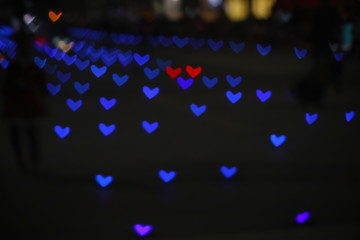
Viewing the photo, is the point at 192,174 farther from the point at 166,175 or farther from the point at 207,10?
the point at 207,10

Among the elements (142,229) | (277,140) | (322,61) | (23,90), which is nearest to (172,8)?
(322,61)

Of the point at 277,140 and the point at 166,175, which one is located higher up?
Answer: the point at 277,140

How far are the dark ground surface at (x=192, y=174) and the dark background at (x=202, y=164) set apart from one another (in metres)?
0.02

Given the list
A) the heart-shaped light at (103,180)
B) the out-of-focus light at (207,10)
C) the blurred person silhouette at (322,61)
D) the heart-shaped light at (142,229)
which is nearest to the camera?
the heart-shaped light at (142,229)

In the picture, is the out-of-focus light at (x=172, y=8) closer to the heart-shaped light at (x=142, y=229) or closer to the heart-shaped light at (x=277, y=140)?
the heart-shaped light at (x=277, y=140)

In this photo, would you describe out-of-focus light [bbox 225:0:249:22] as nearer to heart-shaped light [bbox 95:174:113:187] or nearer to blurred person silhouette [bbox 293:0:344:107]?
blurred person silhouette [bbox 293:0:344:107]

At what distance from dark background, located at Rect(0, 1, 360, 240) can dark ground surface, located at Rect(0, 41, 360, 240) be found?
0.02m

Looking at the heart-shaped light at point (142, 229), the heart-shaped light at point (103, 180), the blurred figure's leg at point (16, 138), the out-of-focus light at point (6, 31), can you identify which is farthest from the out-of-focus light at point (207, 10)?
the heart-shaped light at point (142, 229)

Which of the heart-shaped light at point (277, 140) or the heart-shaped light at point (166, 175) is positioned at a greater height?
the heart-shaped light at point (277, 140)

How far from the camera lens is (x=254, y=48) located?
2642 cm

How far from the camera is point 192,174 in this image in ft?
19.3

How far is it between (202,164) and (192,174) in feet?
1.53

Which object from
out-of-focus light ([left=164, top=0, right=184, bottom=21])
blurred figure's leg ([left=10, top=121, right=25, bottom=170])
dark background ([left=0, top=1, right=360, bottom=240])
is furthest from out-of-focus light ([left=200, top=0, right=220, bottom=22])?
blurred figure's leg ([left=10, top=121, right=25, bottom=170])

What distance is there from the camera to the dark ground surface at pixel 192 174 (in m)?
4.44
